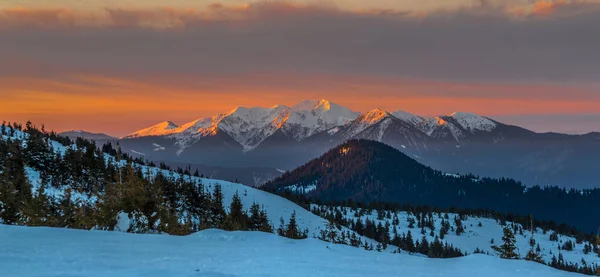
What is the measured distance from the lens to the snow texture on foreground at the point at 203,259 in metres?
14.2

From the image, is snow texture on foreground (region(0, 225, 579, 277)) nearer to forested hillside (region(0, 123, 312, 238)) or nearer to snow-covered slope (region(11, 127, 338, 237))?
forested hillside (region(0, 123, 312, 238))

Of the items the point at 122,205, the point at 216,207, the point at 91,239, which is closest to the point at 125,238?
the point at 91,239

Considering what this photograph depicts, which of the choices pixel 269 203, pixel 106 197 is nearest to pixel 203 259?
pixel 106 197

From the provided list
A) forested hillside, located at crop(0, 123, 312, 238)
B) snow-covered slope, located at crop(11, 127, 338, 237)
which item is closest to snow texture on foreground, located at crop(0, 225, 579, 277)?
forested hillside, located at crop(0, 123, 312, 238)

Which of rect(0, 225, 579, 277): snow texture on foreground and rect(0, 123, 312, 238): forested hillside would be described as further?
rect(0, 123, 312, 238): forested hillside

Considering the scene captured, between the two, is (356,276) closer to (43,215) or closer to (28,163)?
(43,215)

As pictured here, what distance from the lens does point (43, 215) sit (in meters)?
36.3

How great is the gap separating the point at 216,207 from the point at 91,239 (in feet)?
234

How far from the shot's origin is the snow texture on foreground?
14188 mm

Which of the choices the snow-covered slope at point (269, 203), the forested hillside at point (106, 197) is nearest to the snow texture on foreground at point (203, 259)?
the forested hillside at point (106, 197)

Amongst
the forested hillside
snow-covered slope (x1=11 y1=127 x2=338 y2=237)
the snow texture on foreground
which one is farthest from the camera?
snow-covered slope (x1=11 y1=127 x2=338 y2=237)

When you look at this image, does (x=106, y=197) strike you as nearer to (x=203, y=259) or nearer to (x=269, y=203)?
(x=203, y=259)

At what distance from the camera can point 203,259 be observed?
1669cm

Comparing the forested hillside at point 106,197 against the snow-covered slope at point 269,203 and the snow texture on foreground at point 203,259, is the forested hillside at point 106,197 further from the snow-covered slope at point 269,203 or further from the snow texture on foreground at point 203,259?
the snow texture on foreground at point 203,259
